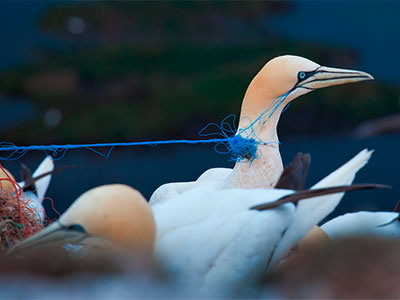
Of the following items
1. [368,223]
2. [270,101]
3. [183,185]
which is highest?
[270,101]

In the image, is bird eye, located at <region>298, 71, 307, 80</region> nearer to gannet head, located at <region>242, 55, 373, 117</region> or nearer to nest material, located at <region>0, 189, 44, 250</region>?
gannet head, located at <region>242, 55, 373, 117</region>

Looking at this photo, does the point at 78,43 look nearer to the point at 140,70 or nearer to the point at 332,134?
the point at 140,70

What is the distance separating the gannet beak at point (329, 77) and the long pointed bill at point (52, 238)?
85 centimetres

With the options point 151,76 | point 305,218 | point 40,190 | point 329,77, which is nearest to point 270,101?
point 329,77

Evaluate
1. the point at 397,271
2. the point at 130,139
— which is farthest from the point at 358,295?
the point at 130,139

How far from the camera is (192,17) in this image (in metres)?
5.01

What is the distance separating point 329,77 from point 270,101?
0.19m

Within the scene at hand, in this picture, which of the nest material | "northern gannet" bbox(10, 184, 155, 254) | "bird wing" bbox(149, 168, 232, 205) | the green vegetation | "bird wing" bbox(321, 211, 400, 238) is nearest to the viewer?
"northern gannet" bbox(10, 184, 155, 254)

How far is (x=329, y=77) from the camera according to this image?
168 cm

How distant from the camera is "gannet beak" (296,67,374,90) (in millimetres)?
1664

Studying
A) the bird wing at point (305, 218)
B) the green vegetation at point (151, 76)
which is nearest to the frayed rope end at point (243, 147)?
the bird wing at point (305, 218)

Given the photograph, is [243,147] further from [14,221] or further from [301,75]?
[14,221]

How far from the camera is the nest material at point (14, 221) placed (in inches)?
56.6

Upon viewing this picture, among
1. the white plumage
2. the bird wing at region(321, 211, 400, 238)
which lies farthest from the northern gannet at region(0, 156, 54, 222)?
the bird wing at region(321, 211, 400, 238)
